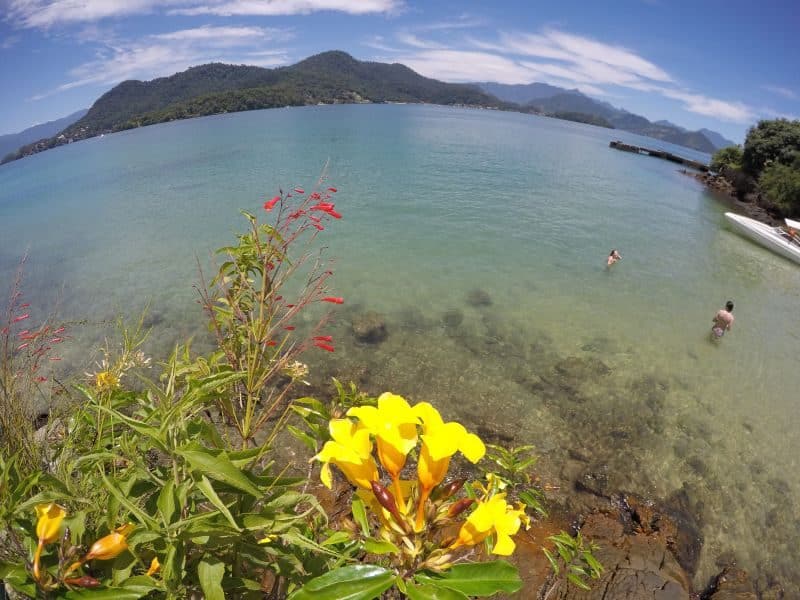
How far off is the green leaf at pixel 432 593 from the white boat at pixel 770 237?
86.8 feet

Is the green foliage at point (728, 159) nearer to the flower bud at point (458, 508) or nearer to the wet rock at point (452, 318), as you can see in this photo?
the wet rock at point (452, 318)

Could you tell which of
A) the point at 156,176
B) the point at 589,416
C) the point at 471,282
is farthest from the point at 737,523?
the point at 156,176

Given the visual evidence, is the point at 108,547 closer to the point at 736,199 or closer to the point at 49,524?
the point at 49,524

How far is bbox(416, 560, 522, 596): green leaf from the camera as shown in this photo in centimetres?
103

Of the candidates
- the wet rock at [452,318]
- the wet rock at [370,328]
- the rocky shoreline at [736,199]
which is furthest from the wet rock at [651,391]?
the rocky shoreline at [736,199]

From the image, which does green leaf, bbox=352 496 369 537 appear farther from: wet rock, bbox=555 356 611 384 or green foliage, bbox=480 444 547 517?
wet rock, bbox=555 356 611 384

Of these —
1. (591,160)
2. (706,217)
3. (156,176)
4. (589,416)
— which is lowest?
(589,416)

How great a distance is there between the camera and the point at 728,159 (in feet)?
152

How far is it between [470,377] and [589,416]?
2.51m

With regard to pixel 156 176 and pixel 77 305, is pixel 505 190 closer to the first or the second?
pixel 77 305

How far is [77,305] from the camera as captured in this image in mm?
12289

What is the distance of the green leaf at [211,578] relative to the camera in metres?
1.19

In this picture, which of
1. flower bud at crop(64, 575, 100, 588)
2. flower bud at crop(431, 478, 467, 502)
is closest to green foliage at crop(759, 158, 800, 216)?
flower bud at crop(431, 478, 467, 502)

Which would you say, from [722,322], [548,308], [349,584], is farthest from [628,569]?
[722,322]
